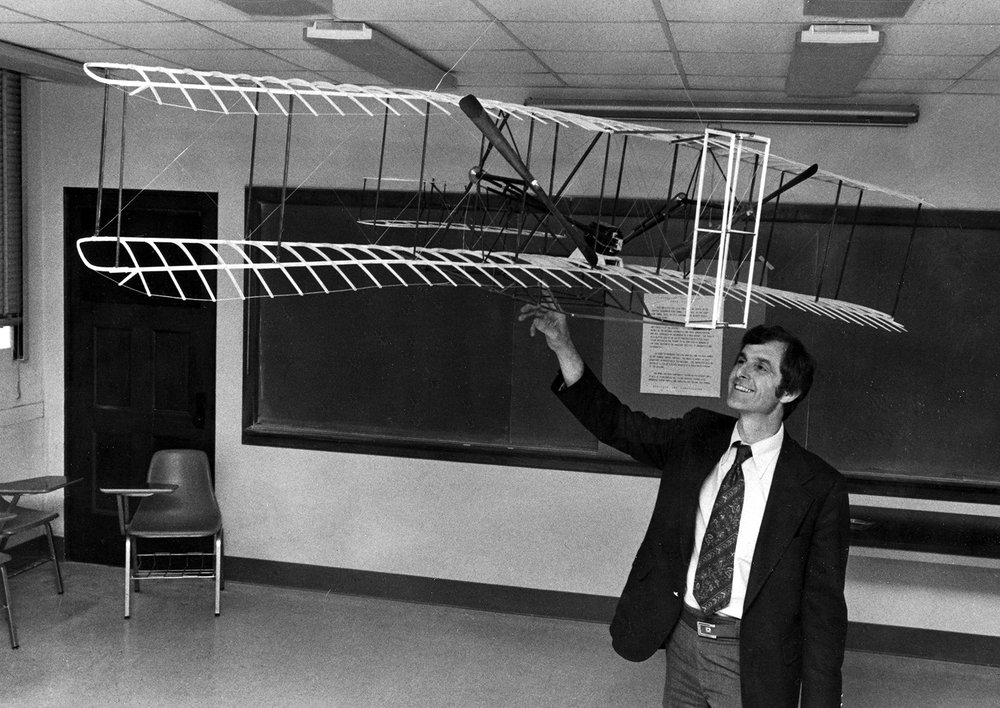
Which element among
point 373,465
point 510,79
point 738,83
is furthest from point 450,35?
point 373,465

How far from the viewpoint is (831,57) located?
3.38m

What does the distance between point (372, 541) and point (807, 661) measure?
3.19 metres

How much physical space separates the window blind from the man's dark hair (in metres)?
4.32

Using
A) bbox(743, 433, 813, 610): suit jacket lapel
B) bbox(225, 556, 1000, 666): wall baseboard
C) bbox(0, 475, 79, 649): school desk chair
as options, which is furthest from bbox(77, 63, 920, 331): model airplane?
bbox(225, 556, 1000, 666): wall baseboard

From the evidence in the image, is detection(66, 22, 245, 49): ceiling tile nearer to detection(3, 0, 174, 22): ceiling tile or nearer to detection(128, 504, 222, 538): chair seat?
detection(3, 0, 174, 22): ceiling tile

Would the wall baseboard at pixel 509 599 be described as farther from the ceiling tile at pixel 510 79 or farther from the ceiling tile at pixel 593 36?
the ceiling tile at pixel 593 36

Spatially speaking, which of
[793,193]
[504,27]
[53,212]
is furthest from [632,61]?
[53,212]

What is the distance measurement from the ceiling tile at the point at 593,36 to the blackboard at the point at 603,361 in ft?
4.09

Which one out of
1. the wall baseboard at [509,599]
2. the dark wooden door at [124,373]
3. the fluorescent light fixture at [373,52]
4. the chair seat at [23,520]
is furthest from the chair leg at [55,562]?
the fluorescent light fixture at [373,52]

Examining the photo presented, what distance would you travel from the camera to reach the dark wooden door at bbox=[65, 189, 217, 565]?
18.2 feet

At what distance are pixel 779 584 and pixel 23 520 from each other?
3790 millimetres

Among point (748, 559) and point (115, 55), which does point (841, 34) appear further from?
point (115, 55)

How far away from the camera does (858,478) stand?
15.8 feet

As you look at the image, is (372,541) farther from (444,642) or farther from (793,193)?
(793,193)
